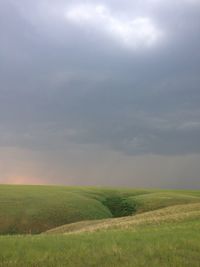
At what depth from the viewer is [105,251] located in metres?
20.9

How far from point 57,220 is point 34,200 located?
9.26 m

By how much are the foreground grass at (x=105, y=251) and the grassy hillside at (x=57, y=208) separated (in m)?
37.3

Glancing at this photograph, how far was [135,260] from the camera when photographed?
19.5m

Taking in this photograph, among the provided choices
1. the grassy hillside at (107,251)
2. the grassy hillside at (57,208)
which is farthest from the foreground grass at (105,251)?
the grassy hillside at (57,208)

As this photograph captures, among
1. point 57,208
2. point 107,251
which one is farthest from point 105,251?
point 57,208

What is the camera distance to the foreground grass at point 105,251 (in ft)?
63.0

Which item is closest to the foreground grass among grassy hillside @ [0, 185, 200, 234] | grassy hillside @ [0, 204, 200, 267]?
grassy hillside @ [0, 204, 200, 267]

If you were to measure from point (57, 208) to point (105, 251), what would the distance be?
48954 mm

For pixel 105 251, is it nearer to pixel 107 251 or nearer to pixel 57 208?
pixel 107 251

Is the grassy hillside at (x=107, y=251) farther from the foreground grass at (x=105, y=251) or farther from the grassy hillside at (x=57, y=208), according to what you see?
the grassy hillside at (x=57, y=208)

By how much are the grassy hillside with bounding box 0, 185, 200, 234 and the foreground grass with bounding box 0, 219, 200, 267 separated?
1469 inches

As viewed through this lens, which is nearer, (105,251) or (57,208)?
(105,251)

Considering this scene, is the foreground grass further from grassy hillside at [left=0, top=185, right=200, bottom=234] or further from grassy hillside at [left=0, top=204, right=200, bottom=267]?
grassy hillside at [left=0, top=185, right=200, bottom=234]

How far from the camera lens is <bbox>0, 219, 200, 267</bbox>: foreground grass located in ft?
63.0
